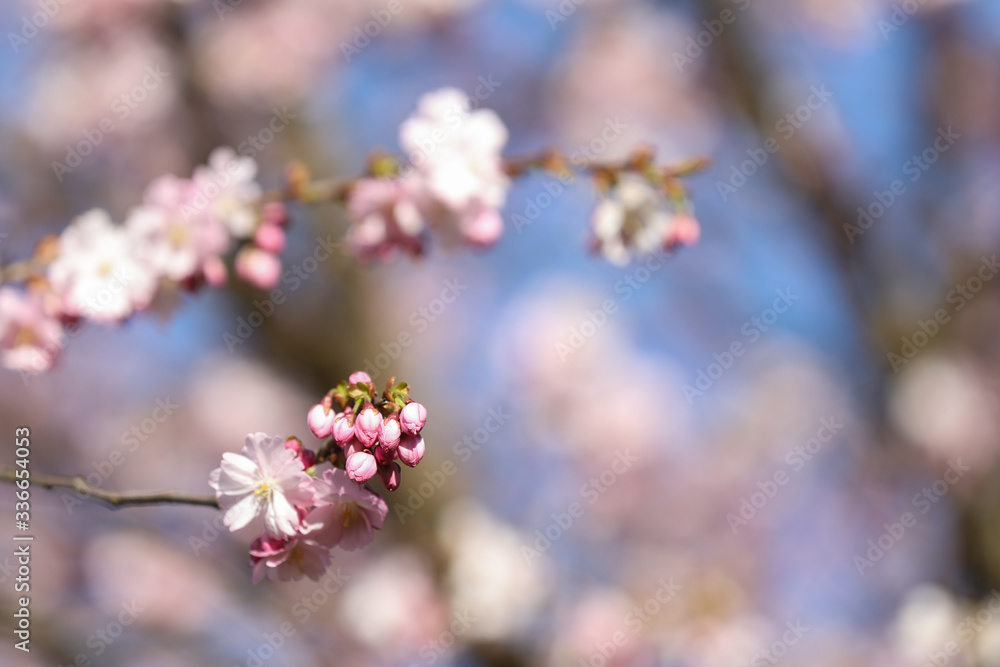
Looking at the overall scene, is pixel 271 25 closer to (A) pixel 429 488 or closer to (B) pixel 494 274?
(B) pixel 494 274

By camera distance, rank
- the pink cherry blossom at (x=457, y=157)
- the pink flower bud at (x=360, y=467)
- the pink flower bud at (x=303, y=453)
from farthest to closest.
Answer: the pink cherry blossom at (x=457, y=157)
the pink flower bud at (x=303, y=453)
the pink flower bud at (x=360, y=467)

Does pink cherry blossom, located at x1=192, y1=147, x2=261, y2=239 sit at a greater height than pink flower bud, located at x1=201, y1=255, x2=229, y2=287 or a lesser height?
greater

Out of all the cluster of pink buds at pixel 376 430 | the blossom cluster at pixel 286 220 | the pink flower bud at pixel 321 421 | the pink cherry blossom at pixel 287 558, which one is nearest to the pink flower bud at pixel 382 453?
the cluster of pink buds at pixel 376 430

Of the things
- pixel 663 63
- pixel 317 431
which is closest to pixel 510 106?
pixel 663 63

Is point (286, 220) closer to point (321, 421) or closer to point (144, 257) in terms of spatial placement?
point (144, 257)

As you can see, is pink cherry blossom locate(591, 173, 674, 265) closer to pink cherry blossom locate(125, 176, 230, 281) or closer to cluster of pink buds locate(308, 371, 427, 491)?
pink cherry blossom locate(125, 176, 230, 281)

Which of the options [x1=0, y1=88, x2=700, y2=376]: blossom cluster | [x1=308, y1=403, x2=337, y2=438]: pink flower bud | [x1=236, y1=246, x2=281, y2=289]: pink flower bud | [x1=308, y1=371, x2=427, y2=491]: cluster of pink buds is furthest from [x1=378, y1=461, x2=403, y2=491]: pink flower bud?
[x1=236, y1=246, x2=281, y2=289]: pink flower bud

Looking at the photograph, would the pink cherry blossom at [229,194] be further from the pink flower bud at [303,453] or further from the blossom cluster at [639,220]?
the pink flower bud at [303,453]
